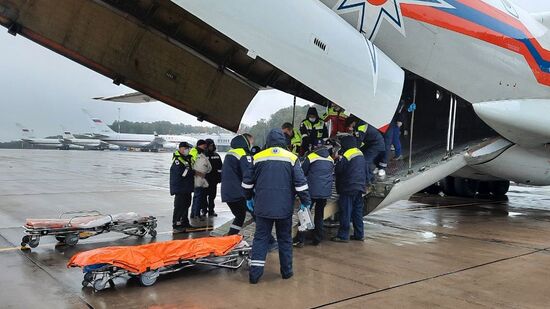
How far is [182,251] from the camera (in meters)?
4.79

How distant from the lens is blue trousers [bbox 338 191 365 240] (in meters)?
6.84

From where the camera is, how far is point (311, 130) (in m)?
8.55

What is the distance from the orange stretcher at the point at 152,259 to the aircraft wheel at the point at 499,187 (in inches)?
442

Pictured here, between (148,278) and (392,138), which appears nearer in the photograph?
(148,278)

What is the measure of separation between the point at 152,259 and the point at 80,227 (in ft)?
7.01

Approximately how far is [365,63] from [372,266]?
8.43 ft

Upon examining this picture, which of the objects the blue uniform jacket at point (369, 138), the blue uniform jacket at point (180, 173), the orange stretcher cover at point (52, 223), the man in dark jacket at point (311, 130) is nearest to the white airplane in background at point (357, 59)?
the blue uniform jacket at point (369, 138)

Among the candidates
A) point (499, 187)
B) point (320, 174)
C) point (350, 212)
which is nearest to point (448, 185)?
point (499, 187)

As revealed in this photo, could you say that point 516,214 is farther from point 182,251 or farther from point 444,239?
point 182,251

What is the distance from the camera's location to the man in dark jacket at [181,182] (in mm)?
7570

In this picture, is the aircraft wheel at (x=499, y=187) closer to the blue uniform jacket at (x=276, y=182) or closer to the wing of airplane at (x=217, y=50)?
the wing of airplane at (x=217, y=50)

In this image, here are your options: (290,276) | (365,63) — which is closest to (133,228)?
(290,276)

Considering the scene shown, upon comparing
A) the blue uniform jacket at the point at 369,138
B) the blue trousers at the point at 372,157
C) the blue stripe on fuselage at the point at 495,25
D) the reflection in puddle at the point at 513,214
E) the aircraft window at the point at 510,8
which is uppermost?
the aircraft window at the point at 510,8

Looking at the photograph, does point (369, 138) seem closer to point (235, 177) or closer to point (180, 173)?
point (235, 177)
